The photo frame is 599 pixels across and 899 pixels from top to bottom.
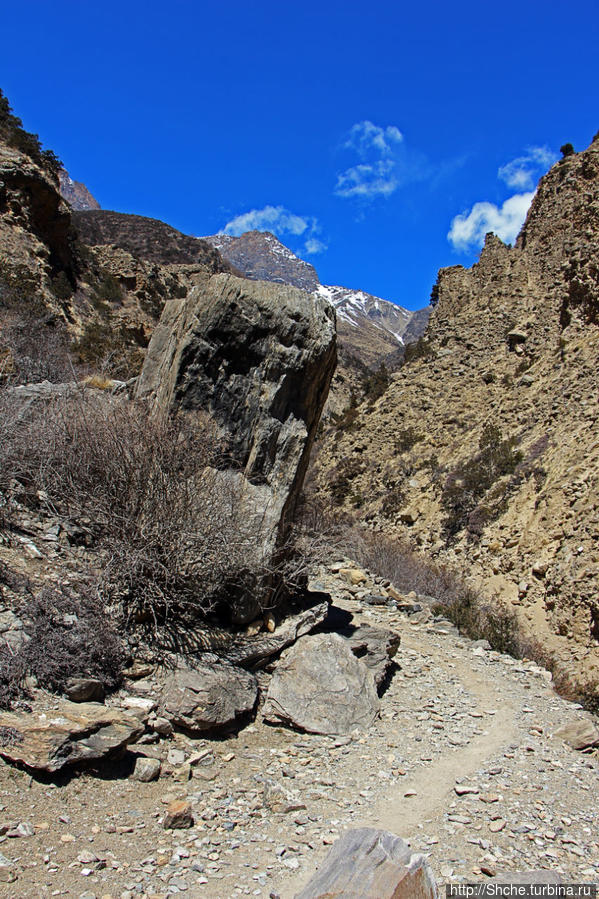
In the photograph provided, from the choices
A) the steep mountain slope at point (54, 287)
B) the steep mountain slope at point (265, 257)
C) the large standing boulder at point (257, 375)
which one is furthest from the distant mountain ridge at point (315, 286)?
the large standing boulder at point (257, 375)

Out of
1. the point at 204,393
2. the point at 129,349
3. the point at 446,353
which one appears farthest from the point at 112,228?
the point at 204,393

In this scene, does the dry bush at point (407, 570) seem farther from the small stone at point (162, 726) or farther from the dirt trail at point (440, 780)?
the small stone at point (162, 726)

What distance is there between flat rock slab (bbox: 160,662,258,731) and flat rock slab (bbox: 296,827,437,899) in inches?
79.8

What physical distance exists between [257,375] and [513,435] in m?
9.97

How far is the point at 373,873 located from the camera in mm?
2346

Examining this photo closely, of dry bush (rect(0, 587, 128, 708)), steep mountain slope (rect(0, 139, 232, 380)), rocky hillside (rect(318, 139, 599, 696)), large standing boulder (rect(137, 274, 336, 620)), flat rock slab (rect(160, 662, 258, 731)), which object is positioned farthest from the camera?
steep mountain slope (rect(0, 139, 232, 380))

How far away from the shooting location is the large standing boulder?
618 centimetres

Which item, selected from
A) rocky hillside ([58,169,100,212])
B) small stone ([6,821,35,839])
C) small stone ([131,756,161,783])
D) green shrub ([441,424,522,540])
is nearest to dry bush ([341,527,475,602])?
green shrub ([441,424,522,540])

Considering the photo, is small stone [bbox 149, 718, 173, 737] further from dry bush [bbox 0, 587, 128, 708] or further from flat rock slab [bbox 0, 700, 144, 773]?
dry bush [bbox 0, 587, 128, 708]

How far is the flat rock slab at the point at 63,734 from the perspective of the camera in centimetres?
333

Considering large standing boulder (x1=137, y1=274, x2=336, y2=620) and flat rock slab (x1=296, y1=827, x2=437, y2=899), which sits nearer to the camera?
flat rock slab (x1=296, y1=827, x2=437, y2=899)

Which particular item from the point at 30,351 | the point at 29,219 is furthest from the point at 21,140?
the point at 30,351

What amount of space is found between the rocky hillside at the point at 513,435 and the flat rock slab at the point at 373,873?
6.15 metres

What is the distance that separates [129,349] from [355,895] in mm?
19807
